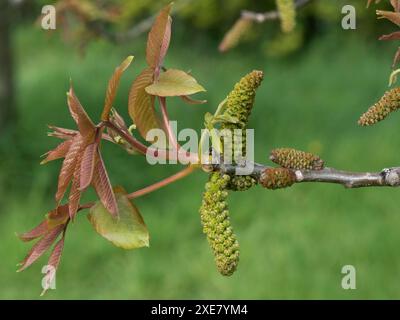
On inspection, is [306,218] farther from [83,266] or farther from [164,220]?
[83,266]

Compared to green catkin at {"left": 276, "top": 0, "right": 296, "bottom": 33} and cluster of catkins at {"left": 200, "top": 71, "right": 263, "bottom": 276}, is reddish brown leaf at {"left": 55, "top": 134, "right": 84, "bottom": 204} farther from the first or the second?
green catkin at {"left": 276, "top": 0, "right": 296, "bottom": 33}

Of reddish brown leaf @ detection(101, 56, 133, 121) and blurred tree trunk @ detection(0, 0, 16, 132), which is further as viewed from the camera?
blurred tree trunk @ detection(0, 0, 16, 132)

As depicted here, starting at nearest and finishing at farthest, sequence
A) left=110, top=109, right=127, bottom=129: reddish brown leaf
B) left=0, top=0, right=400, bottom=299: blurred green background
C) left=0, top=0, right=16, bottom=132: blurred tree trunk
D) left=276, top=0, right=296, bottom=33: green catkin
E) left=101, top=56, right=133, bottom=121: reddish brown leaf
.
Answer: left=101, top=56, right=133, bottom=121: reddish brown leaf → left=110, top=109, right=127, bottom=129: reddish brown leaf → left=276, top=0, right=296, bottom=33: green catkin → left=0, top=0, right=400, bottom=299: blurred green background → left=0, top=0, right=16, bottom=132: blurred tree trunk

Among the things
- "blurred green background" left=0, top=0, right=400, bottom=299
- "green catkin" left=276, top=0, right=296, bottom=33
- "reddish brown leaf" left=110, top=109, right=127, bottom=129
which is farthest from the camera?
"blurred green background" left=0, top=0, right=400, bottom=299

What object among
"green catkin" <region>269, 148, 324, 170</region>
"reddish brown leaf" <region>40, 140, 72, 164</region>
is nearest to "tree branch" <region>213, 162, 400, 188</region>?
"green catkin" <region>269, 148, 324, 170</region>

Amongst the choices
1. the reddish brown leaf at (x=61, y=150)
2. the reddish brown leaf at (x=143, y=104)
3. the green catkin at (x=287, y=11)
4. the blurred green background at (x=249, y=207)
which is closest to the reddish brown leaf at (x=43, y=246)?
the reddish brown leaf at (x=61, y=150)

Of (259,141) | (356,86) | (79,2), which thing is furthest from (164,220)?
(356,86)

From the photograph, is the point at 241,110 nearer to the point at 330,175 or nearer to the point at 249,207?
the point at 330,175
